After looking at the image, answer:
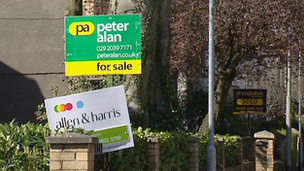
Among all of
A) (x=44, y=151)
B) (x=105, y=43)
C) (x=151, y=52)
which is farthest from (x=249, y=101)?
(x=44, y=151)

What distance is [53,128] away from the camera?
1094 centimetres

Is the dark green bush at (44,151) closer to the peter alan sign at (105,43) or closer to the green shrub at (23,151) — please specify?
the green shrub at (23,151)

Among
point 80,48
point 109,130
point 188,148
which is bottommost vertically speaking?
point 188,148

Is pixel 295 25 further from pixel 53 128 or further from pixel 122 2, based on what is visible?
pixel 53 128

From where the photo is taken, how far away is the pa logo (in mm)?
13052

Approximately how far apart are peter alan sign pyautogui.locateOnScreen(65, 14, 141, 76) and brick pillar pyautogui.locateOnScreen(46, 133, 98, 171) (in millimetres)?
3381

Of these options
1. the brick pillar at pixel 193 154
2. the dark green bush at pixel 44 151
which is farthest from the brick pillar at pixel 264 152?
the dark green bush at pixel 44 151

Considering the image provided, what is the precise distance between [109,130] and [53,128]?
0.82 meters

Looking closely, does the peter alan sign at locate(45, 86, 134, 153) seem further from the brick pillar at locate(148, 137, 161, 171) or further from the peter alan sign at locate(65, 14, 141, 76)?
the brick pillar at locate(148, 137, 161, 171)

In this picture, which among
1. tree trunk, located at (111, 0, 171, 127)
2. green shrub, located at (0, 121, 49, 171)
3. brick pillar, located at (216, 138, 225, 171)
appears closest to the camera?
green shrub, located at (0, 121, 49, 171)

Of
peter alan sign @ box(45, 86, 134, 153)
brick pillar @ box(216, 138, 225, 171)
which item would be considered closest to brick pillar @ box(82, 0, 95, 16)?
brick pillar @ box(216, 138, 225, 171)

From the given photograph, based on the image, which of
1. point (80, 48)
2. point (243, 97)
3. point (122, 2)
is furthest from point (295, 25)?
point (80, 48)

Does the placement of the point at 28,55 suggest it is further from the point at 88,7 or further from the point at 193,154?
the point at 193,154

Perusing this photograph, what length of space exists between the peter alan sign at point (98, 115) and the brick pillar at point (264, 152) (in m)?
17.6
